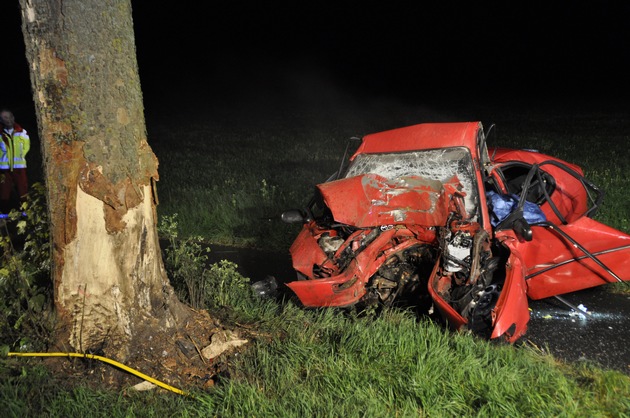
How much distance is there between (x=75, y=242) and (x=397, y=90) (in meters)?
36.9

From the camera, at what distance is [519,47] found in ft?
156

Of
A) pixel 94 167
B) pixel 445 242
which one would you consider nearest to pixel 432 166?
pixel 445 242

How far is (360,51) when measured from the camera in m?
49.6

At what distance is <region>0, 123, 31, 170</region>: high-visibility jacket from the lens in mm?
9711

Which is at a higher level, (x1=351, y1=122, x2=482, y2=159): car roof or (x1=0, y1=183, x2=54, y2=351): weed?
(x1=351, y1=122, x2=482, y2=159): car roof

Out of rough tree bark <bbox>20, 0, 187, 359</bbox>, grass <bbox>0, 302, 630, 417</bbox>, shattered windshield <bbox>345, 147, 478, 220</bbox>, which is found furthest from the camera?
shattered windshield <bbox>345, 147, 478, 220</bbox>

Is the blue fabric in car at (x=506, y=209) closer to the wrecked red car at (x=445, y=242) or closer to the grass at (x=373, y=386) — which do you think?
the wrecked red car at (x=445, y=242)

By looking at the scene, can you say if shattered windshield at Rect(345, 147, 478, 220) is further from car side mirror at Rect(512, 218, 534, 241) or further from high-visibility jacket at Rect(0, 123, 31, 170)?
high-visibility jacket at Rect(0, 123, 31, 170)

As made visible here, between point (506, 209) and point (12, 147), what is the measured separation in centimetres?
720

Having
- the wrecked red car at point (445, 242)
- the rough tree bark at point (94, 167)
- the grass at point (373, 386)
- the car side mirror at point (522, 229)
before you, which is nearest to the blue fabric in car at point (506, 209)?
the wrecked red car at point (445, 242)

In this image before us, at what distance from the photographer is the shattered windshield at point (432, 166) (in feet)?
19.7

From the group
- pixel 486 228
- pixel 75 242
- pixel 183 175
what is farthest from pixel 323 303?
pixel 183 175

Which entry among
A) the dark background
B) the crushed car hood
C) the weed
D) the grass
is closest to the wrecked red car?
the crushed car hood

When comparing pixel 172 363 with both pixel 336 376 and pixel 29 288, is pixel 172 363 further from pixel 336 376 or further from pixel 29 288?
pixel 29 288
